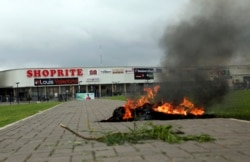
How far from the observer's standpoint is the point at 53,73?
332ft

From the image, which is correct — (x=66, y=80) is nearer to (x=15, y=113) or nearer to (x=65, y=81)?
(x=65, y=81)

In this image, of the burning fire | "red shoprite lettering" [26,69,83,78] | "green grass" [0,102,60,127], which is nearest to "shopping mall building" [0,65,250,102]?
"red shoprite lettering" [26,69,83,78]

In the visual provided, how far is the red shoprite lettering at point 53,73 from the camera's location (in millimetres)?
99688

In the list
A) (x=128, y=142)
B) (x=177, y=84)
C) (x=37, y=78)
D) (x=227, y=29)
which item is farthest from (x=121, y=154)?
(x=37, y=78)

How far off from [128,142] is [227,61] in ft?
29.9

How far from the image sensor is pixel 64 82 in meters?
102

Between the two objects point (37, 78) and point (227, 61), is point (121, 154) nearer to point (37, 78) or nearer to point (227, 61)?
point (227, 61)

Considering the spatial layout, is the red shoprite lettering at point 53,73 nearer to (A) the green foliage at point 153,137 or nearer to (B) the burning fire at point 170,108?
(B) the burning fire at point 170,108

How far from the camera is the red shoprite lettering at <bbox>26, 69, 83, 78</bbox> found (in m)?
99.7

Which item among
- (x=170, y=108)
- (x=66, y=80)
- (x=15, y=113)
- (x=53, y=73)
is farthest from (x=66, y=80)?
(x=170, y=108)

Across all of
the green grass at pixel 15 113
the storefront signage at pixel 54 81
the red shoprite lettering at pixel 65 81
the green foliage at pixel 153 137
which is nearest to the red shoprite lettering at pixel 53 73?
the storefront signage at pixel 54 81

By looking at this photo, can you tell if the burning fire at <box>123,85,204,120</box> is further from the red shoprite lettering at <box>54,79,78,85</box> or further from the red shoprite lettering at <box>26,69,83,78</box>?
the red shoprite lettering at <box>54,79,78,85</box>

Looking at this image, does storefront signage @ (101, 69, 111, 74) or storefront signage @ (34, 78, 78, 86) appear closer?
storefront signage @ (34, 78, 78, 86)

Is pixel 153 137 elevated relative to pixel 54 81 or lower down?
lower down
